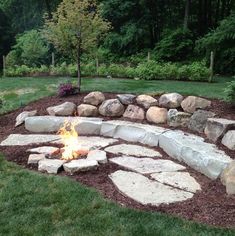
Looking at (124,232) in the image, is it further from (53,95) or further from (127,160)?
(53,95)

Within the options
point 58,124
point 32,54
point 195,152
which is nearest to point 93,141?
point 58,124

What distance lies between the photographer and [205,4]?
2283 cm

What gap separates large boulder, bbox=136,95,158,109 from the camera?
689cm

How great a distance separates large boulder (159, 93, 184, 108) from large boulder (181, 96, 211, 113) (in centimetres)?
17

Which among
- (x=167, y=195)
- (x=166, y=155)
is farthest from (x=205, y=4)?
(x=167, y=195)

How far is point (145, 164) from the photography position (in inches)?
201

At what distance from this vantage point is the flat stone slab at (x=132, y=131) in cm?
605

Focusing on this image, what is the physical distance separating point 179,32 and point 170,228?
675 inches

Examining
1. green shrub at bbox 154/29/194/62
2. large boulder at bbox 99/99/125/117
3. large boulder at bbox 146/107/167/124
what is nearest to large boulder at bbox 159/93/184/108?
large boulder at bbox 146/107/167/124

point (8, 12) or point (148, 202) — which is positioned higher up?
point (8, 12)

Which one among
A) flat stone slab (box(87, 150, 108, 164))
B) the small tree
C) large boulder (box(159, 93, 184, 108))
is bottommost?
flat stone slab (box(87, 150, 108, 164))

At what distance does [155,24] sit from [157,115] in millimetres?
17469

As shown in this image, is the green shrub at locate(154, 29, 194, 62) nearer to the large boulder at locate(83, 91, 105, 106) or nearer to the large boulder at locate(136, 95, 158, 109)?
the large boulder at locate(83, 91, 105, 106)

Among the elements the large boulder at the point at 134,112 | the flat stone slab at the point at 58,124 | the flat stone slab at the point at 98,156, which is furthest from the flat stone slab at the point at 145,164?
the large boulder at the point at 134,112
